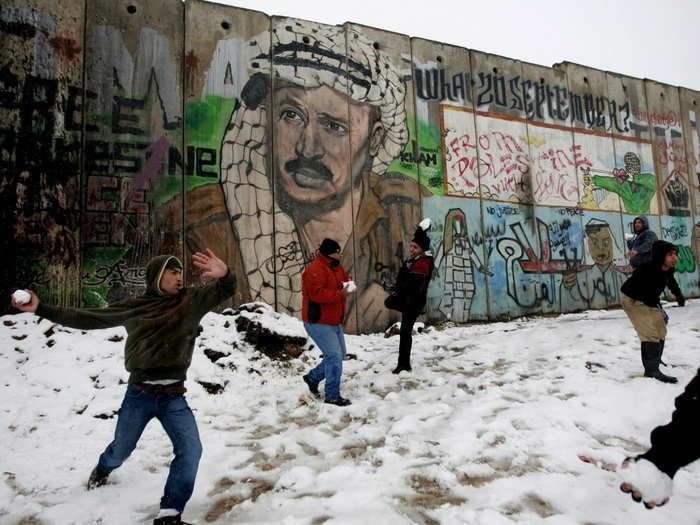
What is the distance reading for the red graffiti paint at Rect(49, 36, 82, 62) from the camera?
22.1 feet

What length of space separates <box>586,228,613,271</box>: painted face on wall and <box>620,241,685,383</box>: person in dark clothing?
5995 millimetres

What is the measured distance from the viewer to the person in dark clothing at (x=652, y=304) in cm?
430

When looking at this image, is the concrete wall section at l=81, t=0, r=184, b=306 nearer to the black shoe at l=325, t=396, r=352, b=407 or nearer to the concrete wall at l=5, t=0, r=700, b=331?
the concrete wall at l=5, t=0, r=700, b=331

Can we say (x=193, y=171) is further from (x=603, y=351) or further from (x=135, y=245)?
(x=603, y=351)

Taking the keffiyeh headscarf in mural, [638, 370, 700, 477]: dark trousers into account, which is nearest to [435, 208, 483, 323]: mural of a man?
the keffiyeh headscarf in mural

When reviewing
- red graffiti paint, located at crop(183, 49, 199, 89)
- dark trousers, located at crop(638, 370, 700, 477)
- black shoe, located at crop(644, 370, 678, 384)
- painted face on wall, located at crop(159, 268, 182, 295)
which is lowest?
black shoe, located at crop(644, 370, 678, 384)

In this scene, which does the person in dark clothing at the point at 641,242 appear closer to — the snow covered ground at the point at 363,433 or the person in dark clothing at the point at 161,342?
the snow covered ground at the point at 363,433

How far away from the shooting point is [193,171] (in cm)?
727

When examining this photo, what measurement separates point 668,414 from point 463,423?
159cm

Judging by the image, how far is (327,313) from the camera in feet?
14.9

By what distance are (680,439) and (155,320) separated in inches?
96.4

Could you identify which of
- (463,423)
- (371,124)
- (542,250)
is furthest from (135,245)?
(542,250)

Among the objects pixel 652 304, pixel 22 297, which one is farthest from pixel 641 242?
pixel 22 297

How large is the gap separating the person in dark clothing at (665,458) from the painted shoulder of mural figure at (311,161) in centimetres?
632
